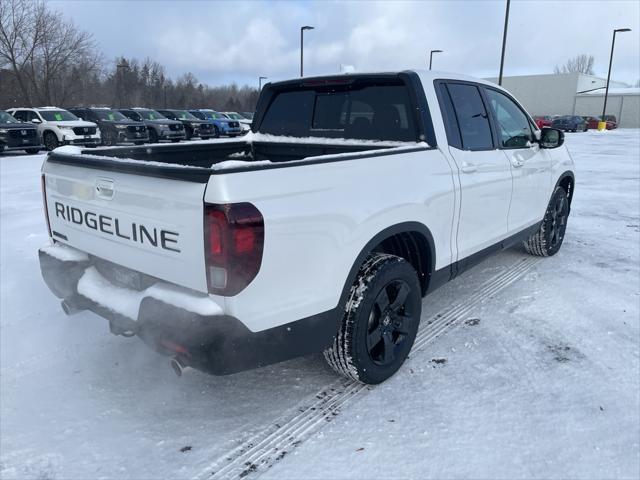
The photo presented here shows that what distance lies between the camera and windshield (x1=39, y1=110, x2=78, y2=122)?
60.3ft

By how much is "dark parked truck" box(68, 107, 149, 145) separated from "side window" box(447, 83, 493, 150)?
1824 cm

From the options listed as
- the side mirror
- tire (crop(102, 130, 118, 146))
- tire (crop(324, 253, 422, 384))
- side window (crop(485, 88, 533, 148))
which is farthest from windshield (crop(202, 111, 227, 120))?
tire (crop(324, 253, 422, 384))

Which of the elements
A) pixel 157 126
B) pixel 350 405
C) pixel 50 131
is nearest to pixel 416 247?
pixel 350 405

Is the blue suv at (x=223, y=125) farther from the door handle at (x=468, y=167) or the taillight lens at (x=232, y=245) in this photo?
the taillight lens at (x=232, y=245)

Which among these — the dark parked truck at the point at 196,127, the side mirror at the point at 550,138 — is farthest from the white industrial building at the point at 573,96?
the side mirror at the point at 550,138

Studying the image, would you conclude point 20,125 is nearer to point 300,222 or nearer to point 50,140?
point 50,140

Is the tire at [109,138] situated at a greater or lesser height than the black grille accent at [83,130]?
lesser

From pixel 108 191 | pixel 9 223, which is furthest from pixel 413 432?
pixel 9 223

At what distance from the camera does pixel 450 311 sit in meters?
4.19

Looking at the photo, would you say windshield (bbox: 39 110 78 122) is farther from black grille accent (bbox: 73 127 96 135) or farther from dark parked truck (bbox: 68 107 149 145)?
dark parked truck (bbox: 68 107 149 145)

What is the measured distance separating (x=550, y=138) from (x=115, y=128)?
18409 mm

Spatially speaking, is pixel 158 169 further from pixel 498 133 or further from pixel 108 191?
pixel 498 133

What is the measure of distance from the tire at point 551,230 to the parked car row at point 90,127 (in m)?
14.4

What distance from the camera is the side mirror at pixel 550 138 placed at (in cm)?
475
